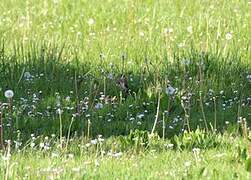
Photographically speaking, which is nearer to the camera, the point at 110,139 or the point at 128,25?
the point at 110,139

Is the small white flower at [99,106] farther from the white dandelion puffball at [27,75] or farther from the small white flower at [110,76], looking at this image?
the white dandelion puffball at [27,75]

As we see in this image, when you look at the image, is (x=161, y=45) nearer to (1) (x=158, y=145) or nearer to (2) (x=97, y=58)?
(2) (x=97, y=58)

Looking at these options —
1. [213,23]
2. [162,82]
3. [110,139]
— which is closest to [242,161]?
[110,139]

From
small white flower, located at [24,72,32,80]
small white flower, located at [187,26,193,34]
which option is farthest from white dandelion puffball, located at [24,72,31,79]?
small white flower, located at [187,26,193,34]

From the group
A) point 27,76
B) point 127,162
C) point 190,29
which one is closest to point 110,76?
point 27,76

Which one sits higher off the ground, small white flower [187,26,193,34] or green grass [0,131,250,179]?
small white flower [187,26,193,34]

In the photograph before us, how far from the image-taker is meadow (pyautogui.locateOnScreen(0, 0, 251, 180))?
4344 mm

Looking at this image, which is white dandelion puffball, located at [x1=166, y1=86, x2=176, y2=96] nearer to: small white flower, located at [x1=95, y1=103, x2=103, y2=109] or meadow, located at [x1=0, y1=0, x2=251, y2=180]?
meadow, located at [x1=0, y1=0, x2=251, y2=180]

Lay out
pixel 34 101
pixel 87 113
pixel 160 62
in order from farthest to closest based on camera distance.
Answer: pixel 160 62, pixel 34 101, pixel 87 113

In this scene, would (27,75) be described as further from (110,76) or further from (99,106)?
(99,106)

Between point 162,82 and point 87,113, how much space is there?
98 centimetres

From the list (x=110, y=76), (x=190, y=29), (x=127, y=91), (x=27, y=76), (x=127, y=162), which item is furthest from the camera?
(x=190, y=29)

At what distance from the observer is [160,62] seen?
726cm

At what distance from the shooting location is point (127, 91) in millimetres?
6570
